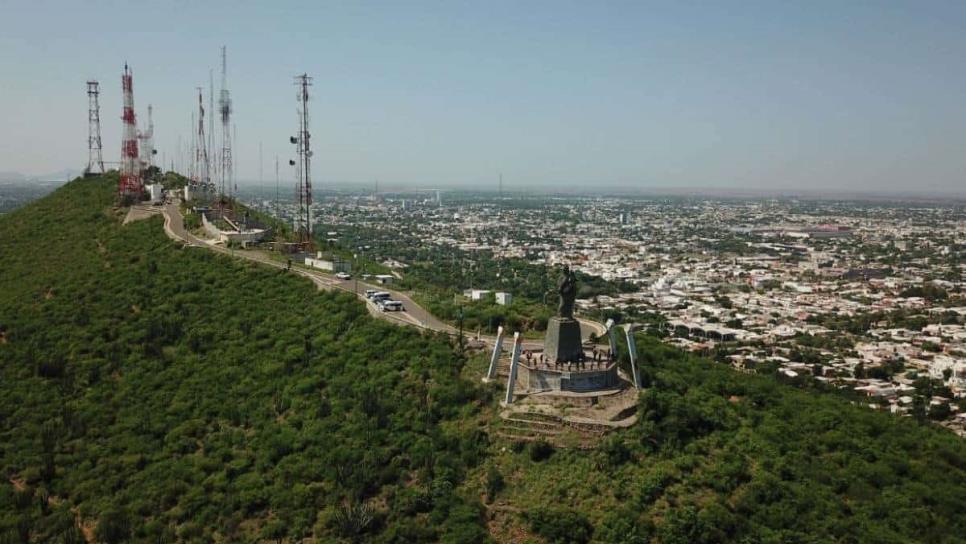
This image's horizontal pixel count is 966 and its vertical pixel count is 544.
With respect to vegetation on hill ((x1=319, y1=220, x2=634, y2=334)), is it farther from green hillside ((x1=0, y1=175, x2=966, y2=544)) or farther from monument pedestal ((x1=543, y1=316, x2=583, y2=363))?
monument pedestal ((x1=543, y1=316, x2=583, y2=363))

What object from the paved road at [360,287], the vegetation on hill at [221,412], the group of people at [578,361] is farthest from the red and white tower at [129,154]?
the group of people at [578,361]

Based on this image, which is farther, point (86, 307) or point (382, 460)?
point (86, 307)

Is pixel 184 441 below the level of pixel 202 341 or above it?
below

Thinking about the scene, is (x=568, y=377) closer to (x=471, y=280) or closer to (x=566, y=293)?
(x=566, y=293)

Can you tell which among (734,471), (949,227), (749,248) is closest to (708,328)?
(734,471)

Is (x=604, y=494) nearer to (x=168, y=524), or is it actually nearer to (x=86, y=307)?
(x=168, y=524)

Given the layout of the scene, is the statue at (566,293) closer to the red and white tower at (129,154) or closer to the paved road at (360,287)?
the paved road at (360,287)
